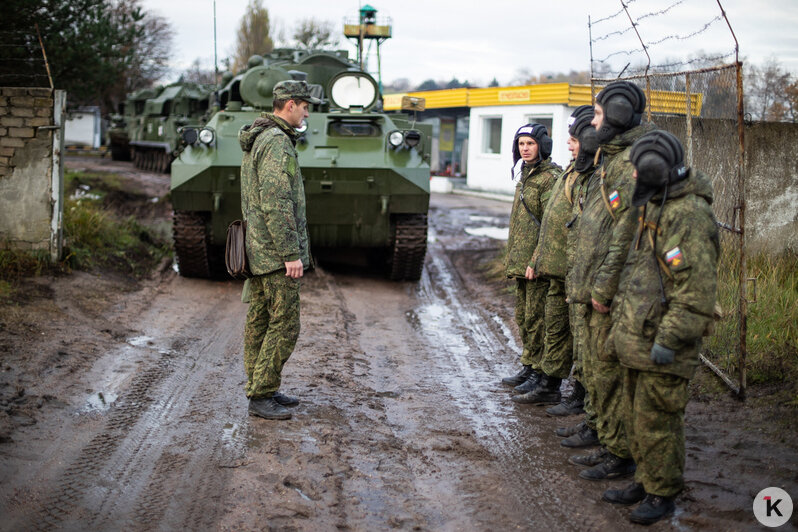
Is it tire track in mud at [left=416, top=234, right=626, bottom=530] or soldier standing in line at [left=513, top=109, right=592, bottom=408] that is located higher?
soldier standing in line at [left=513, top=109, right=592, bottom=408]

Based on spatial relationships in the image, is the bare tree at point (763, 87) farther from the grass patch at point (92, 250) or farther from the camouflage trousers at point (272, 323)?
the grass patch at point (92, 250)

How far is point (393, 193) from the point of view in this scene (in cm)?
829

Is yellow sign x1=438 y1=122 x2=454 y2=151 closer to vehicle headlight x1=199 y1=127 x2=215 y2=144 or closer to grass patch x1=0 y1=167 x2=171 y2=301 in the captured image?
grass patch x1=0 y1=167 x2=171 y2=301

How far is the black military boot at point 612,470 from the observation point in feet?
12.2

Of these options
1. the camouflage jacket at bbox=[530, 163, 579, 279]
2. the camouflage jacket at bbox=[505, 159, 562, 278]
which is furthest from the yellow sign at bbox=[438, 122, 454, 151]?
the camouflage jacket at bbox=[530, 163, 579, 279]

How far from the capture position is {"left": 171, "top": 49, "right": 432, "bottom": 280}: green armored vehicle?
8023mm

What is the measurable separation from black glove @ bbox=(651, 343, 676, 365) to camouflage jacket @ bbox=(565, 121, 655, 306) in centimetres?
45

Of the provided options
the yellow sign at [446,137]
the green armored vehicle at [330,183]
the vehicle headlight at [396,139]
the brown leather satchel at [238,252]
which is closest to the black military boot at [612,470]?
the brown leather satchel at [238,252]

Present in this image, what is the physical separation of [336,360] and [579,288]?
2.48m

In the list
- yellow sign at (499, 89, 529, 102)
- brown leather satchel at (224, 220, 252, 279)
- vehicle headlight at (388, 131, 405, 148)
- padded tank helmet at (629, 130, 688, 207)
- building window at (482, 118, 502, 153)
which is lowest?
brown leather satchel at (224, 220, 252, 279)

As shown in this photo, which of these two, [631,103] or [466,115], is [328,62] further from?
[466,115]

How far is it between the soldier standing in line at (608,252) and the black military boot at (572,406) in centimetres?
87

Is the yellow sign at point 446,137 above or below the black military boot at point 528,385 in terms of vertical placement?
above

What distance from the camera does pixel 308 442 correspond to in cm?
410
